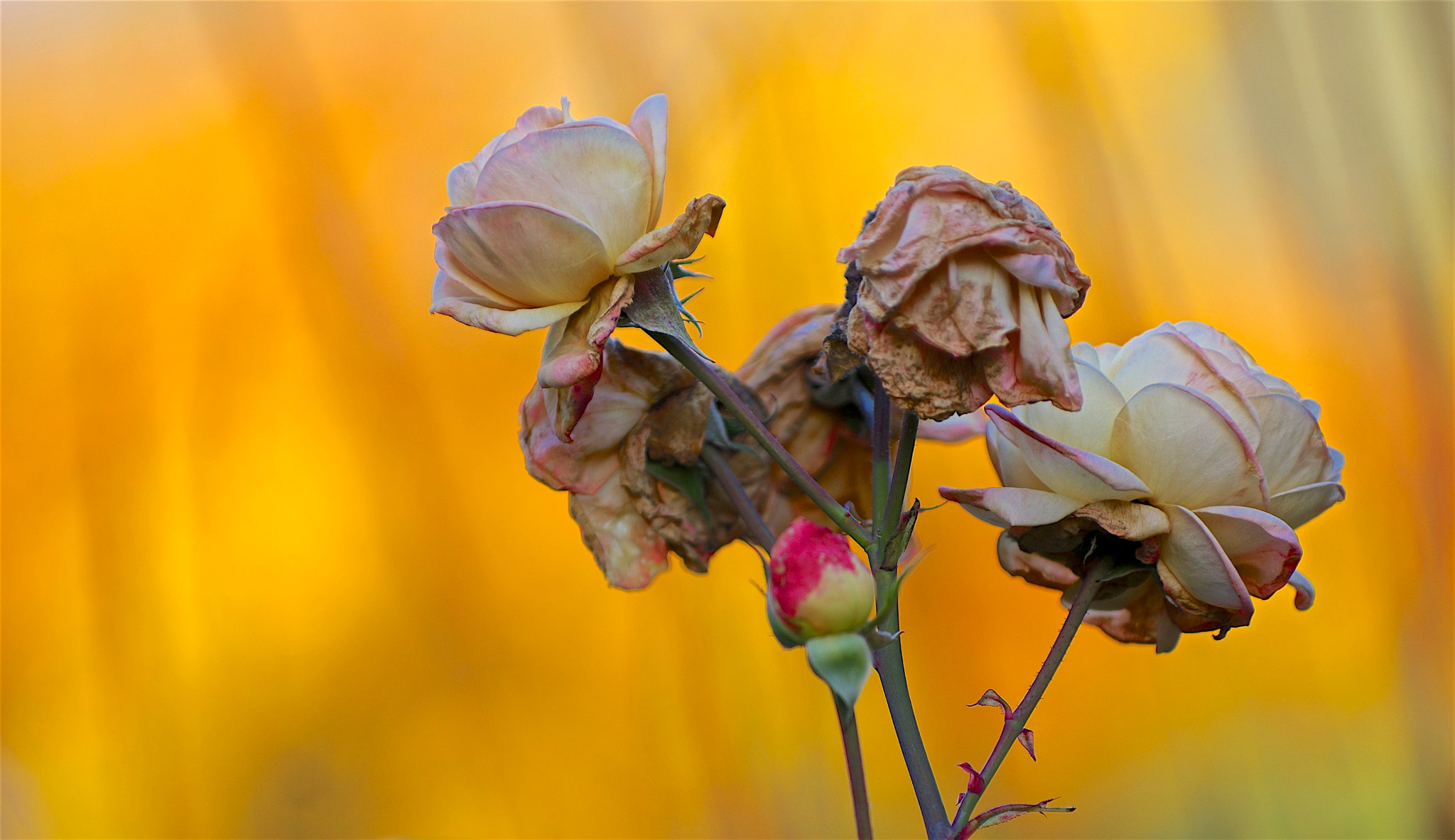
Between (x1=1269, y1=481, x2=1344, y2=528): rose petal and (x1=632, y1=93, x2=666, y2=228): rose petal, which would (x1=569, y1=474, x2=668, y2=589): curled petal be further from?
(x1=1269, y1=481, x2=1344, y2=528): rose petal

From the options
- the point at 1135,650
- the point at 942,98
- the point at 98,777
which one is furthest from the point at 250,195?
the point at 1135,650

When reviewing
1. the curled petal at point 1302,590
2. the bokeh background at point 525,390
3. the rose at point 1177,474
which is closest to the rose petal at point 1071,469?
the rose at point 1177,474

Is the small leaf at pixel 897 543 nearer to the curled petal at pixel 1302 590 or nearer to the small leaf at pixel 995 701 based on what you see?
the small leaf at pixel 995 701

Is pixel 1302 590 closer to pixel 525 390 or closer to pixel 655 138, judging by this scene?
pixel 655 138

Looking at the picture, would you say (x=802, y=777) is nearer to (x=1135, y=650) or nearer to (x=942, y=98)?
(x=1135, y=650)

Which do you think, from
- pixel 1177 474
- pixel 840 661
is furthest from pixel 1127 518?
pixel 840 661

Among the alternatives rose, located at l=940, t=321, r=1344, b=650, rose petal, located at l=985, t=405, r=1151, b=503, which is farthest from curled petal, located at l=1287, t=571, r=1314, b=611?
rose petal, located at l=985, t=405, r=1151, b=503
